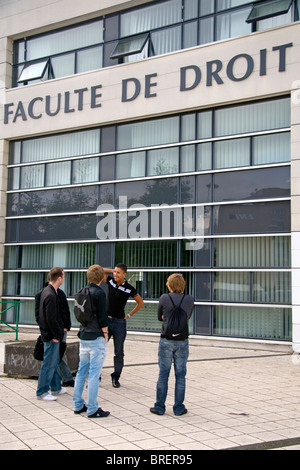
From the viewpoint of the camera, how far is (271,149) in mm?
12594

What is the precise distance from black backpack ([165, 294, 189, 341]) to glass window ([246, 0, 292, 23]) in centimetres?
923

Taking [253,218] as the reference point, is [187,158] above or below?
above

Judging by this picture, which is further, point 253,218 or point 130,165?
point 130,165

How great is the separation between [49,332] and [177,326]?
1.80m

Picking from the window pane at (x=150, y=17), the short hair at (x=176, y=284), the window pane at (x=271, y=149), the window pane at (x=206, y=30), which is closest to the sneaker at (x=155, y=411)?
the short hair at (x=176, y=284)

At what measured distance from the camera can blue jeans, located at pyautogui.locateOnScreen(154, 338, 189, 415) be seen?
6.32 m

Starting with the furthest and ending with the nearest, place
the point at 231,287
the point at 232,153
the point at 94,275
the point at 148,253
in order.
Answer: the point at 148,253
the point at 232,153
the point at 231,287
the point at 94,275

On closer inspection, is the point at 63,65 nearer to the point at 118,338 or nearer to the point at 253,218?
the point at 253,218

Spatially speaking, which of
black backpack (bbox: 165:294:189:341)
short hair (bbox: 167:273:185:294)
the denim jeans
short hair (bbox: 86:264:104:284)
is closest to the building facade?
the denim jeans

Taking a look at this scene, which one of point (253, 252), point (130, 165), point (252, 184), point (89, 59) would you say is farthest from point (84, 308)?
point (89, 59)

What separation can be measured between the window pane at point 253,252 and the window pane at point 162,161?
2.39 m

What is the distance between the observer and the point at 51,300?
22.9 ft

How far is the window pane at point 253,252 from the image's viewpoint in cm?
1224
